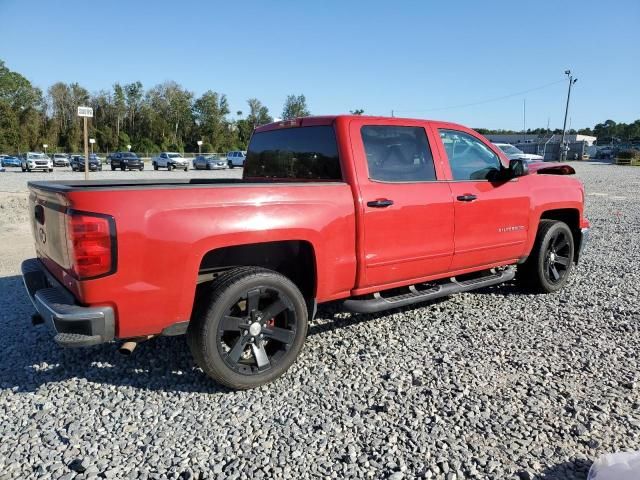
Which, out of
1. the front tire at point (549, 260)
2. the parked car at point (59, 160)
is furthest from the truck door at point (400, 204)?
the parked car at point (59, 160)

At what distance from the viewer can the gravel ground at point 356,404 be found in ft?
8.72

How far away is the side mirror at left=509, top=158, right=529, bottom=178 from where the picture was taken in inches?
189

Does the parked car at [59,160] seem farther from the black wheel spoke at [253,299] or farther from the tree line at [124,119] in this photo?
the black wheel spoke at [253,299]

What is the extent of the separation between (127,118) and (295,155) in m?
98.6

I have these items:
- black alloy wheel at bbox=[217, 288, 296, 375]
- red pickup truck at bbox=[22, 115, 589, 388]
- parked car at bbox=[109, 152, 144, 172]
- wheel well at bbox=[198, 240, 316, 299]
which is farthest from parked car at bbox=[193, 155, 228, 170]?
black alloy wheel at bbox=[217, 288, 296, 375]

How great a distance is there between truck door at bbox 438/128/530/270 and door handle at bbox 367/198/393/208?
0.84 metres

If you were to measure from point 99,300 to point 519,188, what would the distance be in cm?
413

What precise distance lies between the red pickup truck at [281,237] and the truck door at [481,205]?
2cm

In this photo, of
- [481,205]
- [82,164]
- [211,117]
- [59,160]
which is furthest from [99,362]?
[211,117]

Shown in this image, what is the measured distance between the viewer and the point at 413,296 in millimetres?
4277

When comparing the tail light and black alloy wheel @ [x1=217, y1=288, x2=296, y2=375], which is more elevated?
the tail light

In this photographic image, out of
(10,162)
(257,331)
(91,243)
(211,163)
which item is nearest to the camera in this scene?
(91,243)

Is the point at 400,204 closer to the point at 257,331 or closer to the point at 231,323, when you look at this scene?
the point at 257,331

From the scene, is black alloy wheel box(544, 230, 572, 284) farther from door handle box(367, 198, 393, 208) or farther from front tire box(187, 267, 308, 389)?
front tire box(187, 267, 308, 389)
